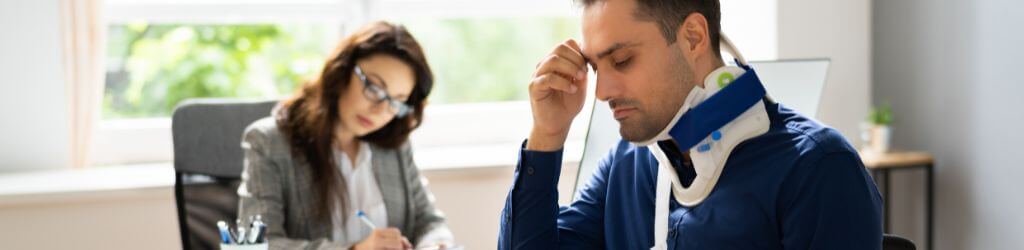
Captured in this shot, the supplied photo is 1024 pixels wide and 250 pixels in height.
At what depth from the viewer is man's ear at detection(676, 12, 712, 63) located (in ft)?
5.11

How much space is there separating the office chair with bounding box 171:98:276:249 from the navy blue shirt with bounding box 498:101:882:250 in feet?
3.72

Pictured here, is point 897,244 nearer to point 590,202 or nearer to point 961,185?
point 590,202

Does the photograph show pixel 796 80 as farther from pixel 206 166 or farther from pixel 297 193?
pixel 206 166

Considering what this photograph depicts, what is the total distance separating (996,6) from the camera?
10.9 feet

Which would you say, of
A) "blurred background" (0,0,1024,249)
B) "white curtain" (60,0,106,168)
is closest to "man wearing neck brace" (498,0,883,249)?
"blurred background" (0,0,1024,249)

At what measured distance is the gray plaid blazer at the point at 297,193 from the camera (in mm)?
2557

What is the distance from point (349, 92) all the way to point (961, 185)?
6.52 ft

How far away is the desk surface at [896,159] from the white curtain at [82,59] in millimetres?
2382

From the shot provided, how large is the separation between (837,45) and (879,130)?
324 millimetres

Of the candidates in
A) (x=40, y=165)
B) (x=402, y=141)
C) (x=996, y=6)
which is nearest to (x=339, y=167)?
(x=402, y=141)

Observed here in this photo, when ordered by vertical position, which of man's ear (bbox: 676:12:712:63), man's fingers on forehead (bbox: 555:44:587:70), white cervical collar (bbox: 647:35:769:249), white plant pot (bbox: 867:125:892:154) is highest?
man's ear (bbox: 676:12:712:63)

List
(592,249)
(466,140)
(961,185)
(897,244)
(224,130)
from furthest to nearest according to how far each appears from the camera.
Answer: (466,140) < (961,185) < (224,130) < (592,249) < (897,244)

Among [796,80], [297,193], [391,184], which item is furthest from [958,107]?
[297,193]

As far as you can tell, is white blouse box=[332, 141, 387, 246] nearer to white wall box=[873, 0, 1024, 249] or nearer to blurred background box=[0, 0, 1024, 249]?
blurred background box=[0, 0, 1024, 249]
